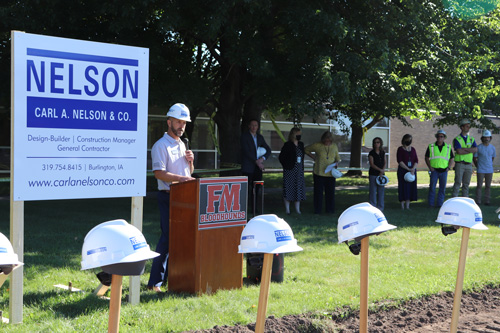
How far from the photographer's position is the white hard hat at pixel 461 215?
421 cm

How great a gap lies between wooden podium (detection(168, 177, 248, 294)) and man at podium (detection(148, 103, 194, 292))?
121mm

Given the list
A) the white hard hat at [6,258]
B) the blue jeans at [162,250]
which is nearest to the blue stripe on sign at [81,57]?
the blue jeans at [162,250]

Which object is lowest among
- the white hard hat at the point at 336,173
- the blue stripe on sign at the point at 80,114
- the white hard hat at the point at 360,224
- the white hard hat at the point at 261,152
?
the white hard hat at the point at 336,173

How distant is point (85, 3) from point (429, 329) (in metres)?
9.58

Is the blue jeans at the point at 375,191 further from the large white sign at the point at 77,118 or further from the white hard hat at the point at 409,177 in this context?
the large white sign at the point at 77,118

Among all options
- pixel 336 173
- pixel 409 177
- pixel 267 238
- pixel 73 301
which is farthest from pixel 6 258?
pixel 409 177

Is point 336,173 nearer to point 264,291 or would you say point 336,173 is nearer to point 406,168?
point 406,168

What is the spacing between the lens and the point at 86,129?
17.5 ft

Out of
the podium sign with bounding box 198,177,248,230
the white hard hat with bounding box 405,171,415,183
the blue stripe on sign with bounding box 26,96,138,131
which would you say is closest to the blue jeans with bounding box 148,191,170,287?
the podium sign with bounding box 198,177,248,230

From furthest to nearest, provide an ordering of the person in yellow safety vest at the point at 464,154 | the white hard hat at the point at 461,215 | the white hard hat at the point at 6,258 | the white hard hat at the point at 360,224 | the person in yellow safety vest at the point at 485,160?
the person in yellow safety vest at the point at 485,160 → the person in yellow safety vest at the point at 464,154 → the white hard hat at the point at 461,215 → the white hard hat at the point at 360,224 → the white hard hat at the point at 6,258

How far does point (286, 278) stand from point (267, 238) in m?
3.60

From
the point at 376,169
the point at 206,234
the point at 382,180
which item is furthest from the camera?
the point at 376,169

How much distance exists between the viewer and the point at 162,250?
21.1 feet

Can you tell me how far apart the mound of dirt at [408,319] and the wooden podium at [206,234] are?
3.54ft
